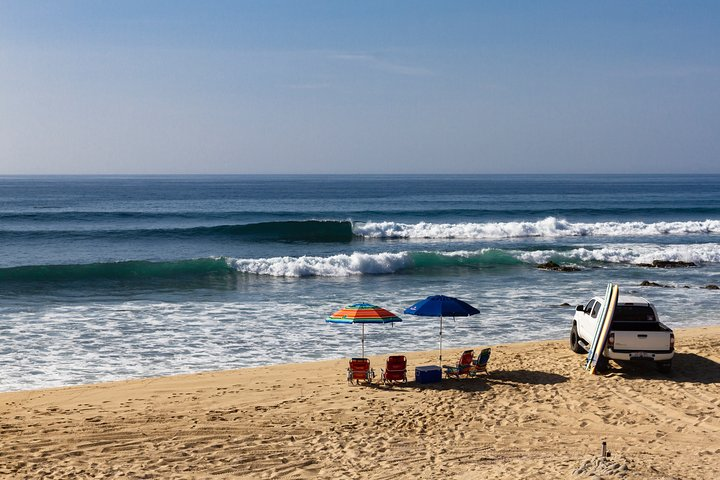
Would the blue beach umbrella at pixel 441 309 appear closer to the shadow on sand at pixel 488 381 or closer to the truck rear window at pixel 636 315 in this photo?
the shadow on sand at pixel 488 381

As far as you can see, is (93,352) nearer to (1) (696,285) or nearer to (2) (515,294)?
(2) (515,294)

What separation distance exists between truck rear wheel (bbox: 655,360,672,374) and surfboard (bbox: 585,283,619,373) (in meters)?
1.21

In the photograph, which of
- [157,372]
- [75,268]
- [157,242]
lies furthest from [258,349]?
[157,242]

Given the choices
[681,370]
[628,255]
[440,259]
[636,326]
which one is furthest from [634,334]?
[628,255]

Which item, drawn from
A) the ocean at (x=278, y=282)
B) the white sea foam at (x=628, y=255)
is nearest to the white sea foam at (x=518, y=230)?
the ocean at (x=278, y=282)

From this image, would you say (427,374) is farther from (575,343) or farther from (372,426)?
(575,343)

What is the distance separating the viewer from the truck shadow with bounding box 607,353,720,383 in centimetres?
1338

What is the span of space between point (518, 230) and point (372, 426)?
121 ft

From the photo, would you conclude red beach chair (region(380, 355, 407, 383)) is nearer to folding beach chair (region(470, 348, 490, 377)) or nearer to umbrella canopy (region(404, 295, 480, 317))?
umbrella canopy (region(404, 295, 480, 317))

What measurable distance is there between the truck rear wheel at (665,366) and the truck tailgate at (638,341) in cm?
38

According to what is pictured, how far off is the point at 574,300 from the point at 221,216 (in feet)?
123

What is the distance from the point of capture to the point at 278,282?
28000 millimetres

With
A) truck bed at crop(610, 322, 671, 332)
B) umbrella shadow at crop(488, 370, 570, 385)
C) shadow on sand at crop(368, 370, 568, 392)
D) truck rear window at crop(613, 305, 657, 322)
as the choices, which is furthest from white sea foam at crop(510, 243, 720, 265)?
shadow on sand at crop(368, 370, 568, 392)

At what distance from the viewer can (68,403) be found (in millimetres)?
11992
